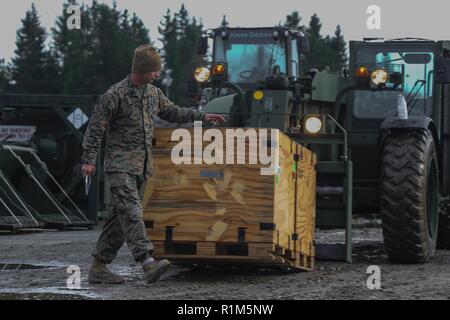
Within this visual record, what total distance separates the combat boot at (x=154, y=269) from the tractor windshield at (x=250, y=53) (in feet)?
25.5

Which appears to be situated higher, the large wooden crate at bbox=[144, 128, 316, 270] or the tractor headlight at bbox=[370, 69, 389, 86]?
the tractor headlight at bbox=[370, 69, 389, 86]

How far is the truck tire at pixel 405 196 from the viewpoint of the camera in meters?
9.45

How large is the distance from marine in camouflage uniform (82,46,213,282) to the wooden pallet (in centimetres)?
40

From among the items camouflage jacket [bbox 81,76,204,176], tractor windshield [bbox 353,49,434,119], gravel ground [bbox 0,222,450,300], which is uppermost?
tractor windshield [bbox 353,49,434,119]

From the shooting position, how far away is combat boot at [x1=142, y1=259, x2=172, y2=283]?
772cm

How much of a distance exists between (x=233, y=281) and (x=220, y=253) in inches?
14.3

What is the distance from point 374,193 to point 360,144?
1037mm

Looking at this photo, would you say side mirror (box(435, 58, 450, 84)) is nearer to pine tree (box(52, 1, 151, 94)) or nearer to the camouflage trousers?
the camouflage trousers

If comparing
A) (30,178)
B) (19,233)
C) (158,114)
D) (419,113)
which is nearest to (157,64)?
(158,114)

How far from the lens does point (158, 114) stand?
8.47 m

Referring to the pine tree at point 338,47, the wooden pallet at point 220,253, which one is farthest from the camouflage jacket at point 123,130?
the pine tree at point 338,47

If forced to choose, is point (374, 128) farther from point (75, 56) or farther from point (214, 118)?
point (75, 56)

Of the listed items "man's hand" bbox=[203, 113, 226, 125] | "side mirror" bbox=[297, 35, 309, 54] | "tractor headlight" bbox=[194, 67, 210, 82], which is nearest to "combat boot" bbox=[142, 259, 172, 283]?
"man's hand" bbox=[203, 113, 226, 125]
